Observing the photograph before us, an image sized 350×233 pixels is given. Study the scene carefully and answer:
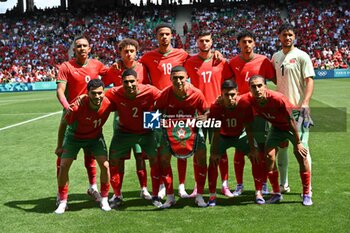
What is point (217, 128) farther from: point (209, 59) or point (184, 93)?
point (209, 59)

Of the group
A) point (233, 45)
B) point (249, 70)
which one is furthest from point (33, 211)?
point (233, 45)

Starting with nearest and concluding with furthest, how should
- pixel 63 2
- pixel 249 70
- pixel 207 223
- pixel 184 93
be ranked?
pixel 207 223
pixel 184 93
pixel 249 70
pixel 63 2

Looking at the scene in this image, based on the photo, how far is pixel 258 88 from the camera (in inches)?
229

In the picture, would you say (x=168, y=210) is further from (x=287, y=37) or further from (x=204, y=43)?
(x=287, y=37)

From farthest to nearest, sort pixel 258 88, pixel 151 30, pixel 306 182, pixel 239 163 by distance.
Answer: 1. pixel 151 30
2. pixel 239 163
3. pixel 306 182
4. pixel 258 88

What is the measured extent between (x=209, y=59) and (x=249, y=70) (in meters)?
0.60

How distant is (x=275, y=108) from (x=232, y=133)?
716 millimetres

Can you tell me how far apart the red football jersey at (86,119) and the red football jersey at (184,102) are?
714mm

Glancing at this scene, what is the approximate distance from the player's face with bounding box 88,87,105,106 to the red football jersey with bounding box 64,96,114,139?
9 cm

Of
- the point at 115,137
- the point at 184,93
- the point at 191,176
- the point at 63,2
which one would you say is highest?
the point at 63,2

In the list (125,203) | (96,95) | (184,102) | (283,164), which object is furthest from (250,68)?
(125,203)

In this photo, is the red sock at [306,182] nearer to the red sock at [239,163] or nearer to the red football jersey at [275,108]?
the red football jersey at [275,108]

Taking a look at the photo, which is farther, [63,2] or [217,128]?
[63,2]

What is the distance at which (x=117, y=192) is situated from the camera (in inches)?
251
